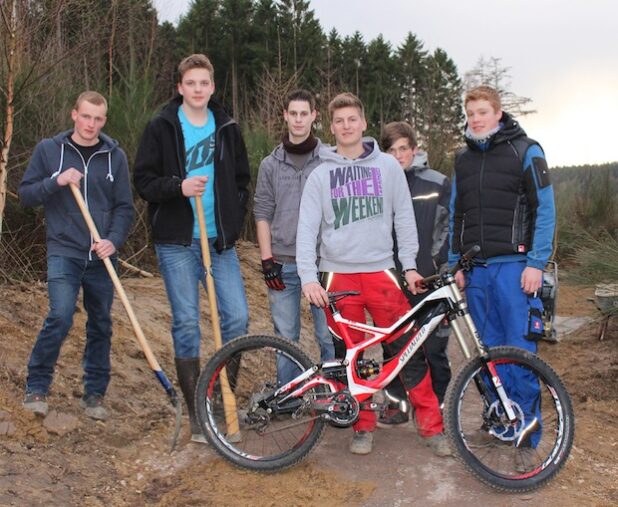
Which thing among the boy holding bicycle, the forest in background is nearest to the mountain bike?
the boy holding bicycle

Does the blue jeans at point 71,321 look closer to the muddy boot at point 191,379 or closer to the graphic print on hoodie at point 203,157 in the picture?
the muddy boot at point 191,379

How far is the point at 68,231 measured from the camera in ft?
14.8

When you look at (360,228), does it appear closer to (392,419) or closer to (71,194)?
(392,419)

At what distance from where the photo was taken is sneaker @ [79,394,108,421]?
15.7 feet

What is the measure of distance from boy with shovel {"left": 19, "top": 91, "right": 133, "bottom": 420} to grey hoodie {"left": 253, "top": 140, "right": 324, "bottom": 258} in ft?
2.94

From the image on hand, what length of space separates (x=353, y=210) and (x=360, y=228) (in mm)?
110

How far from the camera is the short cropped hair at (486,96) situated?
4254mm

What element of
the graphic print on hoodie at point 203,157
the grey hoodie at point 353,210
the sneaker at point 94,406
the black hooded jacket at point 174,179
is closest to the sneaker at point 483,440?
the grey hoodie at point 353,210

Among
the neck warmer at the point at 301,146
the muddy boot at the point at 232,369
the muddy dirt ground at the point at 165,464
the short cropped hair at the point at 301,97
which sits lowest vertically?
the muddy dirt ground at the point at 165,464

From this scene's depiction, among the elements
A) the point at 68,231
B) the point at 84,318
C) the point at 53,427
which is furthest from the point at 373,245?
the point at 84,318

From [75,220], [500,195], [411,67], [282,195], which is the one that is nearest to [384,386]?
[500,195]

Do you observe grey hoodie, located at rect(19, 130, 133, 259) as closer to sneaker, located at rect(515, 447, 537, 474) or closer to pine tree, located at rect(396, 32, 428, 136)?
sneaker, located at rect(515, 447, 537, 474)

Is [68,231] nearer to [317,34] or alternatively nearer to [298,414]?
[298,414]

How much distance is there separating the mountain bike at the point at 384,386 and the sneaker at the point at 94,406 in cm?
97
